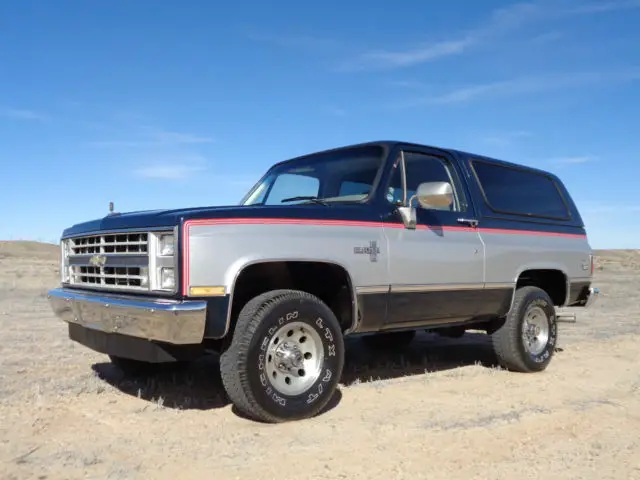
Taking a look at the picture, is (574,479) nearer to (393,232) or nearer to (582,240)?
(393,232)

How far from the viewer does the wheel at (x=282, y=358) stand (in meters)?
3.92

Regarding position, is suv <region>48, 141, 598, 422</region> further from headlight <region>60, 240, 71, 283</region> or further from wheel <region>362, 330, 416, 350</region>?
wheel <region>362, 330, 416, 350</region>

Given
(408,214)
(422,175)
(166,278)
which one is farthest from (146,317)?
(422,175)

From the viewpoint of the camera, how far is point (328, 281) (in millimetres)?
4727

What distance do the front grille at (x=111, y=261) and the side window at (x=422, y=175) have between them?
2.08 metres

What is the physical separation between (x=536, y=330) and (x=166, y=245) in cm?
428

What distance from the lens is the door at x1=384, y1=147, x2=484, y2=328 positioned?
16.2 feet

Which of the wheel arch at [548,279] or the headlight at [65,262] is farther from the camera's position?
the wheel arch at [548,279]

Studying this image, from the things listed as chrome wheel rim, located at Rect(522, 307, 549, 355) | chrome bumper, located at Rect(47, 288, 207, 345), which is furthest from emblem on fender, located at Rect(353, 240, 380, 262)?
chrome wheel rim, located at Rect(522, 307, 549, 355)

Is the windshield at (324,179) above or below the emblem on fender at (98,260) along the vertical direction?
above

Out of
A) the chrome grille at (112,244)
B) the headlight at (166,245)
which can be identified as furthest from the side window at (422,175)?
the chrome grille at (112,244)

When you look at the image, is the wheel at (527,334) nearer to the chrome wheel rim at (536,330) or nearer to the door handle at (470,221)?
the chrome wheel rim at (536,330)

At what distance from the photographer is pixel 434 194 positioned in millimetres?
4879

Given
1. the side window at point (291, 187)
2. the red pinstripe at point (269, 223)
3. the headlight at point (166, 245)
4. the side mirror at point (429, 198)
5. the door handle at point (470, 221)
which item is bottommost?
the headlight at point (166, 245)
